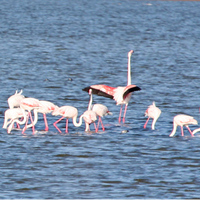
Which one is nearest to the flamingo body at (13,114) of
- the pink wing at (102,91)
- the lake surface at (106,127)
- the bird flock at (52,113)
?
the bird flock at (52,113)

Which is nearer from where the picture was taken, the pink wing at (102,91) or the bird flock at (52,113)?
the bird flock at (52,113)

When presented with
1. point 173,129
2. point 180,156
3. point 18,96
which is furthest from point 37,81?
point 180,156

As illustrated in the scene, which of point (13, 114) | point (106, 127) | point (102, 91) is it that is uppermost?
point (102, 91)

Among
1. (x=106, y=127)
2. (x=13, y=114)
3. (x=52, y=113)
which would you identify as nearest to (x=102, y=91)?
(x=106, y=127)

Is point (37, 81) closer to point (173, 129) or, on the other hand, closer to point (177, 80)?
point (177, 80)

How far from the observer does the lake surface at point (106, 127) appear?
10.8 m

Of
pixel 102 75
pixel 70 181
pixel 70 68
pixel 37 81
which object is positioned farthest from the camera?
pixel 70 68

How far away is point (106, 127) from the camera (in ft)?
51.5

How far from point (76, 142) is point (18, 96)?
240 centimetres

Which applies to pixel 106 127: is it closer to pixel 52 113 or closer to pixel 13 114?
pixel 52 113

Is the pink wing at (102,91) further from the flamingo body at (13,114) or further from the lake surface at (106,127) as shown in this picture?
the flamingo body at (13,114)

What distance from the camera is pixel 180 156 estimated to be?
1280 centimetres

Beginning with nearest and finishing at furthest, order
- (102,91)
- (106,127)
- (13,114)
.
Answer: (13,114), (106,127), (102,91)

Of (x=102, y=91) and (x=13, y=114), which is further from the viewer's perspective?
(x=102, y=91)
